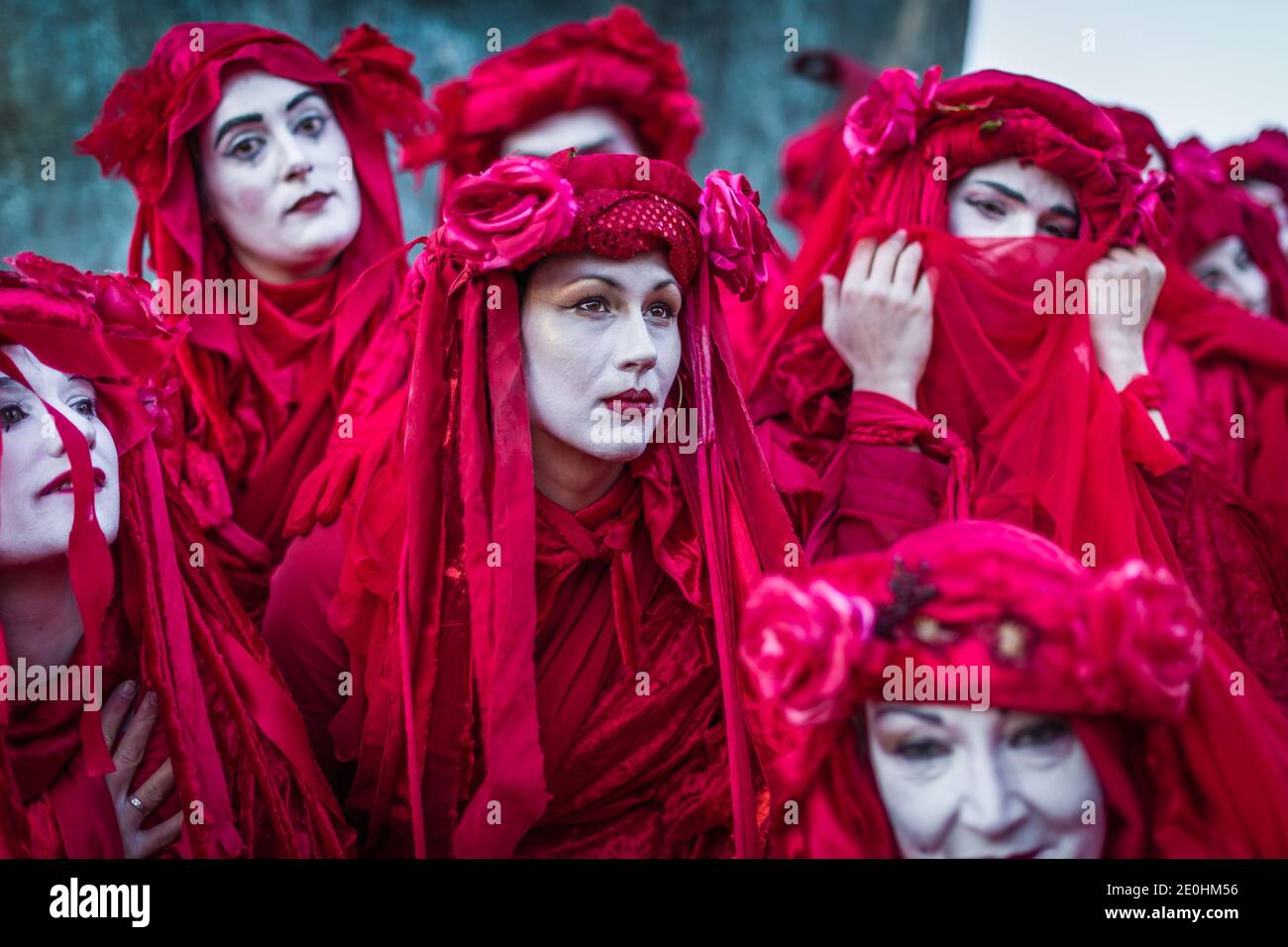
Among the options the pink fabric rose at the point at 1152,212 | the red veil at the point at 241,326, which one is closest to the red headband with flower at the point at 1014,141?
the pink fabric rose at the point at 1152,212

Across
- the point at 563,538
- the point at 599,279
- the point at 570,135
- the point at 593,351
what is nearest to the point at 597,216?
the point at 599,279

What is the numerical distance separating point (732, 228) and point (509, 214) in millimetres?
375

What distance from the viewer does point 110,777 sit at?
6.97 feet

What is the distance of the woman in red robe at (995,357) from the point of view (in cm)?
256

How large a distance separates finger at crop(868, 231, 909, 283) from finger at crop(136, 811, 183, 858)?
61.5 inches

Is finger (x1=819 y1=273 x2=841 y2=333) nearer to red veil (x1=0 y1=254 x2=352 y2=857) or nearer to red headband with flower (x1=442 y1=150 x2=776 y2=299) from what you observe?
red headband with flower (x1=442 y1=150 x2=776 y2=299)

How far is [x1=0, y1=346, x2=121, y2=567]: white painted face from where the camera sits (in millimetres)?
2029

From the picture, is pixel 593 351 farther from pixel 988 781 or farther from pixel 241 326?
pixel 241 326

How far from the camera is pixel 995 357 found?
2.68 meters

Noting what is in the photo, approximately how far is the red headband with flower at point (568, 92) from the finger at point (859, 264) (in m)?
1.08

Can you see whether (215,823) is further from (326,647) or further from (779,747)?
(779,747)

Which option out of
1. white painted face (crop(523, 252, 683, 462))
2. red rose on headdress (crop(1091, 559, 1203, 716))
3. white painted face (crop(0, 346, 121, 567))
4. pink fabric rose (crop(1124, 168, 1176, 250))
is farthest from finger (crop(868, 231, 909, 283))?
white painted face (crop(0, 346, 121, 567))
